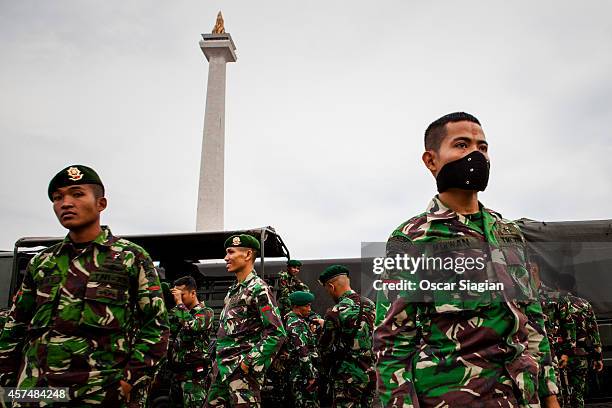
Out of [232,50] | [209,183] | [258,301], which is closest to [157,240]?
[258,301]

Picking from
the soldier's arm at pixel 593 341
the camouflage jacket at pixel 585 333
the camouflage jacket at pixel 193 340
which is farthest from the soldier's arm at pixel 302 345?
the soldier's arm at pixel 593 341

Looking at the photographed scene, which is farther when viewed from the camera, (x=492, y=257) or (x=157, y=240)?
(x=157, y=240)

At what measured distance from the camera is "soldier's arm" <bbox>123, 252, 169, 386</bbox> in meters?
2.85

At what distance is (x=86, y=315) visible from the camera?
2.81 meters

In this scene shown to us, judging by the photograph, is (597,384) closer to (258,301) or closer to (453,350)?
(258,301)

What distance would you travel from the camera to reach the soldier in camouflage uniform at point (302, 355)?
279 inches

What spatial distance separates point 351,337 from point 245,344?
195 centimetres

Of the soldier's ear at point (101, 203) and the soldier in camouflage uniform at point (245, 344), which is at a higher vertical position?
the soldier's ear at point (101, 203)

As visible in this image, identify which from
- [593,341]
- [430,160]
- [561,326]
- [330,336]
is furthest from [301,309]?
[430,160]

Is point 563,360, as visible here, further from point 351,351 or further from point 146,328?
point 146,328

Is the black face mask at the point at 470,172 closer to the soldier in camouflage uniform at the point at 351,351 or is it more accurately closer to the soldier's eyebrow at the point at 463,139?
the soldier's eyebrow at the point at 463,139

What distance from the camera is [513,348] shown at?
1916 mm

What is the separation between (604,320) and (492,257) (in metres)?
6.96

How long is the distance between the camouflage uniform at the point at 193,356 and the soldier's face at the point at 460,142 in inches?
197
